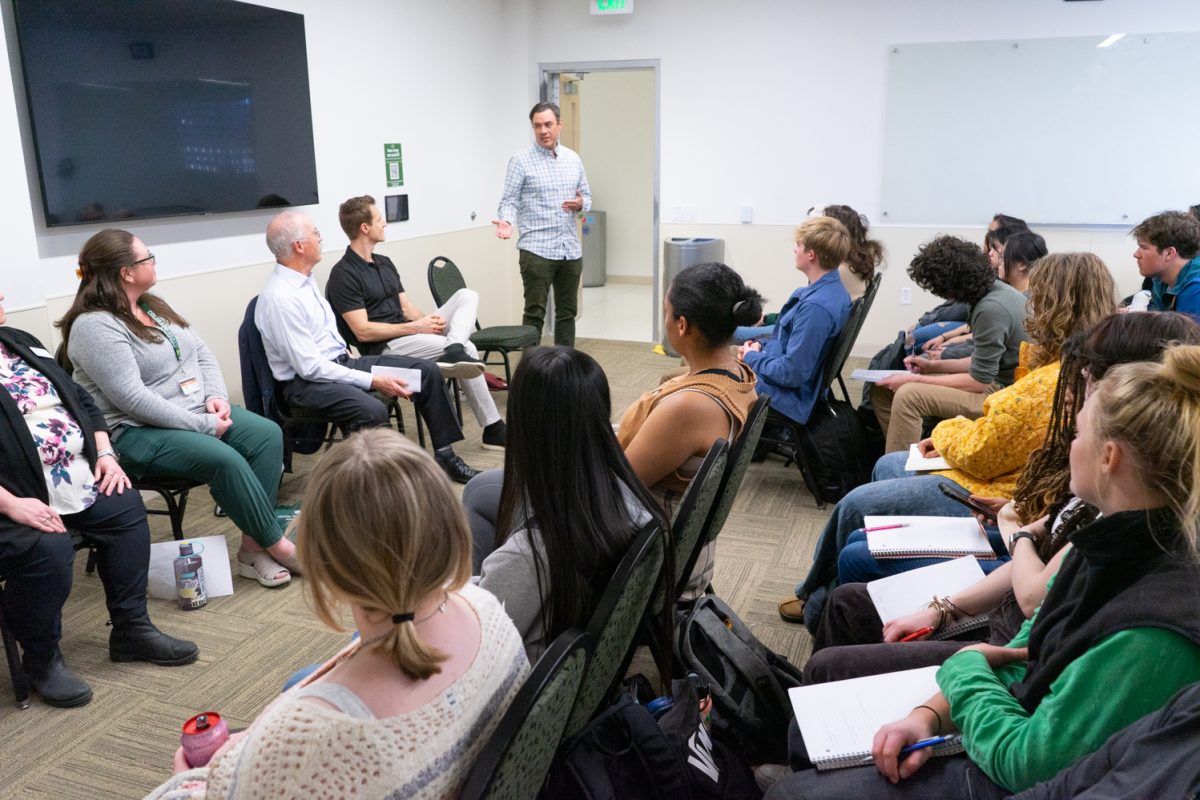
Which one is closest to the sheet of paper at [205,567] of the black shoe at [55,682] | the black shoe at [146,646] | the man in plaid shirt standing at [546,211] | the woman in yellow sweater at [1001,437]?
the black shoe at [146,646]

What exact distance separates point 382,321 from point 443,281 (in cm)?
74

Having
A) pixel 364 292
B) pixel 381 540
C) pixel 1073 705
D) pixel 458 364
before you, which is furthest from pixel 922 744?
pixel 364 292

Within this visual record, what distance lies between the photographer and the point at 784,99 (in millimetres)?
6328

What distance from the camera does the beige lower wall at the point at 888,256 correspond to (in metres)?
5.89

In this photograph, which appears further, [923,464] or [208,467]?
[208,467]

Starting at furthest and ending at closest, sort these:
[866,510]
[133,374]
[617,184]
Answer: [617,184] → [133,374] → [866,510]

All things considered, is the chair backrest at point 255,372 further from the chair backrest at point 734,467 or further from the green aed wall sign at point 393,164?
the chair backrest at point 734,467

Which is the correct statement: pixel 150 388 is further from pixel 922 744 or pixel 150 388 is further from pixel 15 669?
pixel 922 744

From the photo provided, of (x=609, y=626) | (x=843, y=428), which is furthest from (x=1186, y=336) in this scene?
(x=843, y=428)

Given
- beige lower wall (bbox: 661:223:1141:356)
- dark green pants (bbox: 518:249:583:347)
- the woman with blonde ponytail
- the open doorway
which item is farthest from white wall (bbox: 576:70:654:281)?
the woman with blonde ponytail

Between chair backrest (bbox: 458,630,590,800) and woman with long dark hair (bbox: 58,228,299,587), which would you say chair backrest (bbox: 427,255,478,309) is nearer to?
woman with long dark hair (bbox: 58,228,299,587)

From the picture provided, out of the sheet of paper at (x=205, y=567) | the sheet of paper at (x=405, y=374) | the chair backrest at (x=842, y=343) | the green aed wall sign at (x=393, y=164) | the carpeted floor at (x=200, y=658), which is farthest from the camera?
the green aed wall sign at (x=393, y=164)

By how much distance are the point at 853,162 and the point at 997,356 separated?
3320mm

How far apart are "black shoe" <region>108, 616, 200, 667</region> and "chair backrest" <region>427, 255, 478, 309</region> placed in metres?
2.64
